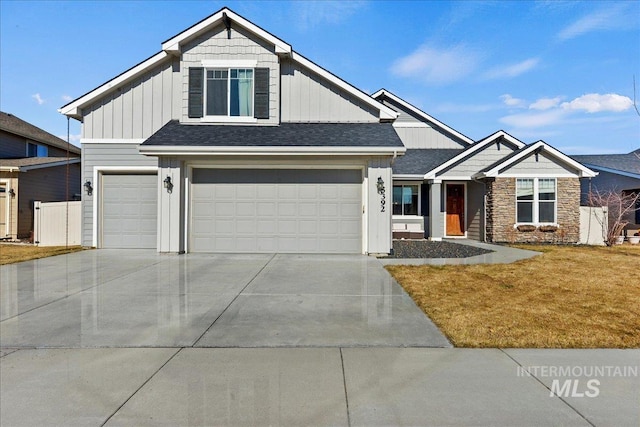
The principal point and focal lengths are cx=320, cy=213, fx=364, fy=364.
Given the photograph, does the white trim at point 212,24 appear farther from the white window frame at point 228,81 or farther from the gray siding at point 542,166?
the gray siding at point 542,166

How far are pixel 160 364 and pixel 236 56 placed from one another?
1111 centimetres

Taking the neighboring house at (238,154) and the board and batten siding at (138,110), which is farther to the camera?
the board and batten siding at (138,110)

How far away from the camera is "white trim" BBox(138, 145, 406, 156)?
10.4m

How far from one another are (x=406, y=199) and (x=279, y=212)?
7383 millimetres

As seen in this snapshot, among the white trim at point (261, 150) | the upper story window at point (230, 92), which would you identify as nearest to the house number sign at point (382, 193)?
the white trim at point (261, 150)

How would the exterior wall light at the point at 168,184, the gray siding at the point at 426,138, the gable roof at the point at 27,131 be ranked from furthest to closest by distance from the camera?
the gable roof at the point at 27,131
the gray siding at the point at 426,138
the exterior wall light at the point at 168,184

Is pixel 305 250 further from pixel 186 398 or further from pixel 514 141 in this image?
pixel 514 141

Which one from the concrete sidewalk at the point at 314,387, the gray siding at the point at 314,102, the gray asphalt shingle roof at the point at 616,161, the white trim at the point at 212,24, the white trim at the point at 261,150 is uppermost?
the white trim at the point at 212,24

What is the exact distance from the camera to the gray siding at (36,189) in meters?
17.0

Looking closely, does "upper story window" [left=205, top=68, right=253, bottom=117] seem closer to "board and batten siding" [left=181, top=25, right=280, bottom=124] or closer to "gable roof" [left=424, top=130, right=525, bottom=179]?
"board and batten siding" [left=181, top=25, right=280, bottom=124]

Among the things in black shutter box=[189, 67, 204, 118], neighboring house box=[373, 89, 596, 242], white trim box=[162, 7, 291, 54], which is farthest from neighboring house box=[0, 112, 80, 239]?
neighboring house box=[373, 89, 596, 242]

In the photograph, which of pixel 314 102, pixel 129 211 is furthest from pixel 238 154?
pixel 129 211

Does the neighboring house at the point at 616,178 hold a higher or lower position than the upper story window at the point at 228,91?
lower

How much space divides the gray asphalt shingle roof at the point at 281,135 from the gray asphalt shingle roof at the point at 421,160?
14.7 feet
